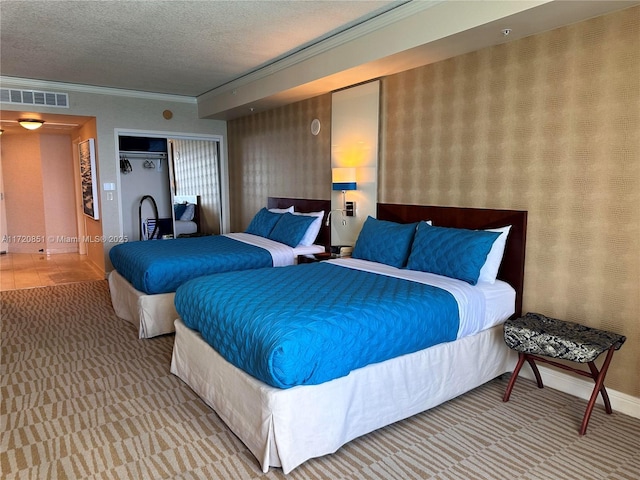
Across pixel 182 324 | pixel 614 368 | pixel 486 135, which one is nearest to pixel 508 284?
pixel 614 368

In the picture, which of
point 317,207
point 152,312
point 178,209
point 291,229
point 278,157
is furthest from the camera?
point 178,209

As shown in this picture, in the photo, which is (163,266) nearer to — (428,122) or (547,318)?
(428,122)

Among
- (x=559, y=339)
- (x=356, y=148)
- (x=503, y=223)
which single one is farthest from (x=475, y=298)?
(x=356, y=148)

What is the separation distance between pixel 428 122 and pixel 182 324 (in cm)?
255

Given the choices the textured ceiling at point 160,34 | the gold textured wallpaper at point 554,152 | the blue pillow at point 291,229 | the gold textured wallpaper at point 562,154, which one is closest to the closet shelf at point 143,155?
the textured ceiling at point 160,34

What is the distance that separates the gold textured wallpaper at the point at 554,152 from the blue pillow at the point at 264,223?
1.79 meters

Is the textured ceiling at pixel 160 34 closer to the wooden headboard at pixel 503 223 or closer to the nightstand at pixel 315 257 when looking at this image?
the wooden headboard at pixel 503 223

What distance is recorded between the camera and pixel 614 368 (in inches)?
104

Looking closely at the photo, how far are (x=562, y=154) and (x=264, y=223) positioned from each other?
11.0ft

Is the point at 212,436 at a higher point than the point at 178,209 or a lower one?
lower

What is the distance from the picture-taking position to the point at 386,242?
3592 mm

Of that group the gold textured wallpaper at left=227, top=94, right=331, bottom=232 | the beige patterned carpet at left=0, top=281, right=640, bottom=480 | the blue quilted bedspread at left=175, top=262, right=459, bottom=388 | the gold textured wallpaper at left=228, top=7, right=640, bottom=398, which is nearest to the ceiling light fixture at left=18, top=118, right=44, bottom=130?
the gold textured wallpaper at left=227, top=94, right=331, bottom=232

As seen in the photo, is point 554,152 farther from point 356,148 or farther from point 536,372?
point 356,148

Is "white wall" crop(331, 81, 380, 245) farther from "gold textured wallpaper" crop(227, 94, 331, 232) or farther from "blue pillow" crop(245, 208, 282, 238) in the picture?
"blue pillow" crop(245, 208, 282, 238)
